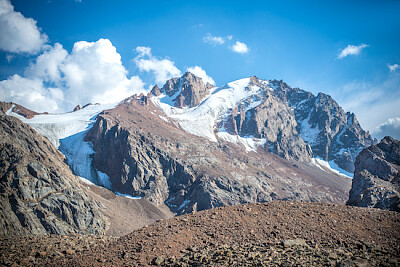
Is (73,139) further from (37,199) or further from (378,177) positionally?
(378,177)

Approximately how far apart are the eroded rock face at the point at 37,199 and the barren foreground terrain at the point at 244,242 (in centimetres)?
7145

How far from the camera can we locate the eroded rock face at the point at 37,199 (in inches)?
3000

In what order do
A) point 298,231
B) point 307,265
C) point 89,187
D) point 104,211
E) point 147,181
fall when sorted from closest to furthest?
point 307,265
point 298,231
point 104,211
point 89,187
point 147,181

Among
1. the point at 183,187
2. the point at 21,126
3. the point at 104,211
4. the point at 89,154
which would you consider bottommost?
the point at 104,211

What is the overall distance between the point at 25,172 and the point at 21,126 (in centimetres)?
4456

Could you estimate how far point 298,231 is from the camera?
16.6 meters

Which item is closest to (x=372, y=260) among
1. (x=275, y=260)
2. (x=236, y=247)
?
(x=275, y=260)

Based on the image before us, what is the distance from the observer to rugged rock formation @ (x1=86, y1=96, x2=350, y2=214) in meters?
145

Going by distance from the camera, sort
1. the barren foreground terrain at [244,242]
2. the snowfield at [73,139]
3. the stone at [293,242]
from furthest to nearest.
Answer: the snowfield at [73,139] < the stone at [293,242] < the barren foreground terrain at [244,242]

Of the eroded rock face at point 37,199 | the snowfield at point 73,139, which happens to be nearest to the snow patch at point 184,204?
the snowfield at point 73,139

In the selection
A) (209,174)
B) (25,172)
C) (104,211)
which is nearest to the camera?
(25,172)

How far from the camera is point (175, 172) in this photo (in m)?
161

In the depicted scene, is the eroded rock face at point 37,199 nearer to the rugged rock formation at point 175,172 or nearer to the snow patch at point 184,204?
the rugged rock formation at point 175,172

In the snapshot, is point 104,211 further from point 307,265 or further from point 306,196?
point 306,196
